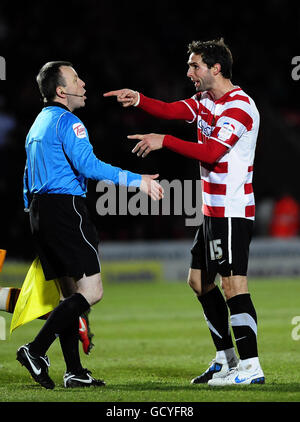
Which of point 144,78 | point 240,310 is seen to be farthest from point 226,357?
point 144,78

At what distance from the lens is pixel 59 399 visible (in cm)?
489

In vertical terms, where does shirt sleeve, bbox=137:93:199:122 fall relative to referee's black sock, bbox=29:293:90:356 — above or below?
above

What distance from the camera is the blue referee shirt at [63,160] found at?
17.2 feet

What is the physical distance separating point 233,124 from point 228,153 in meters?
0.22

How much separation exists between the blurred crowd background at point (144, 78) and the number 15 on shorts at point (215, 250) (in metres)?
9.33

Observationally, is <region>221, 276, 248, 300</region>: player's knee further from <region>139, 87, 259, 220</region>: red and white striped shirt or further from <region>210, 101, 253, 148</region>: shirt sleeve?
<region>210, 101, 253, 148</region>: shirt sleeve

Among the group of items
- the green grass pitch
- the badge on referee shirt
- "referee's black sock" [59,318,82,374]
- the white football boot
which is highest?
the badge on referee shirt

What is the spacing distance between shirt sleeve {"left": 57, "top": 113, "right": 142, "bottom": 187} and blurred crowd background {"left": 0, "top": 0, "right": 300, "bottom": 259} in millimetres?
9466

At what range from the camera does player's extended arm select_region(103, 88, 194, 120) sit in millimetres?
6016

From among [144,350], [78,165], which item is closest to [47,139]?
[78,165]

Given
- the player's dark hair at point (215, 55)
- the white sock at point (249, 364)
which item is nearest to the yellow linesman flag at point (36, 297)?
the white sock at point (249, 364)

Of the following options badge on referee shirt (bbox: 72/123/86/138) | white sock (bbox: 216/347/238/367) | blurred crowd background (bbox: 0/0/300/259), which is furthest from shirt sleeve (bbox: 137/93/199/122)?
blurred crowd background (bbox: 0/0/300/259)

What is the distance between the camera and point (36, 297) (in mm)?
5633

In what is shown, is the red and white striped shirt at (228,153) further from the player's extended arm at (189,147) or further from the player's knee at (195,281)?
the player's knee at (195,281)
